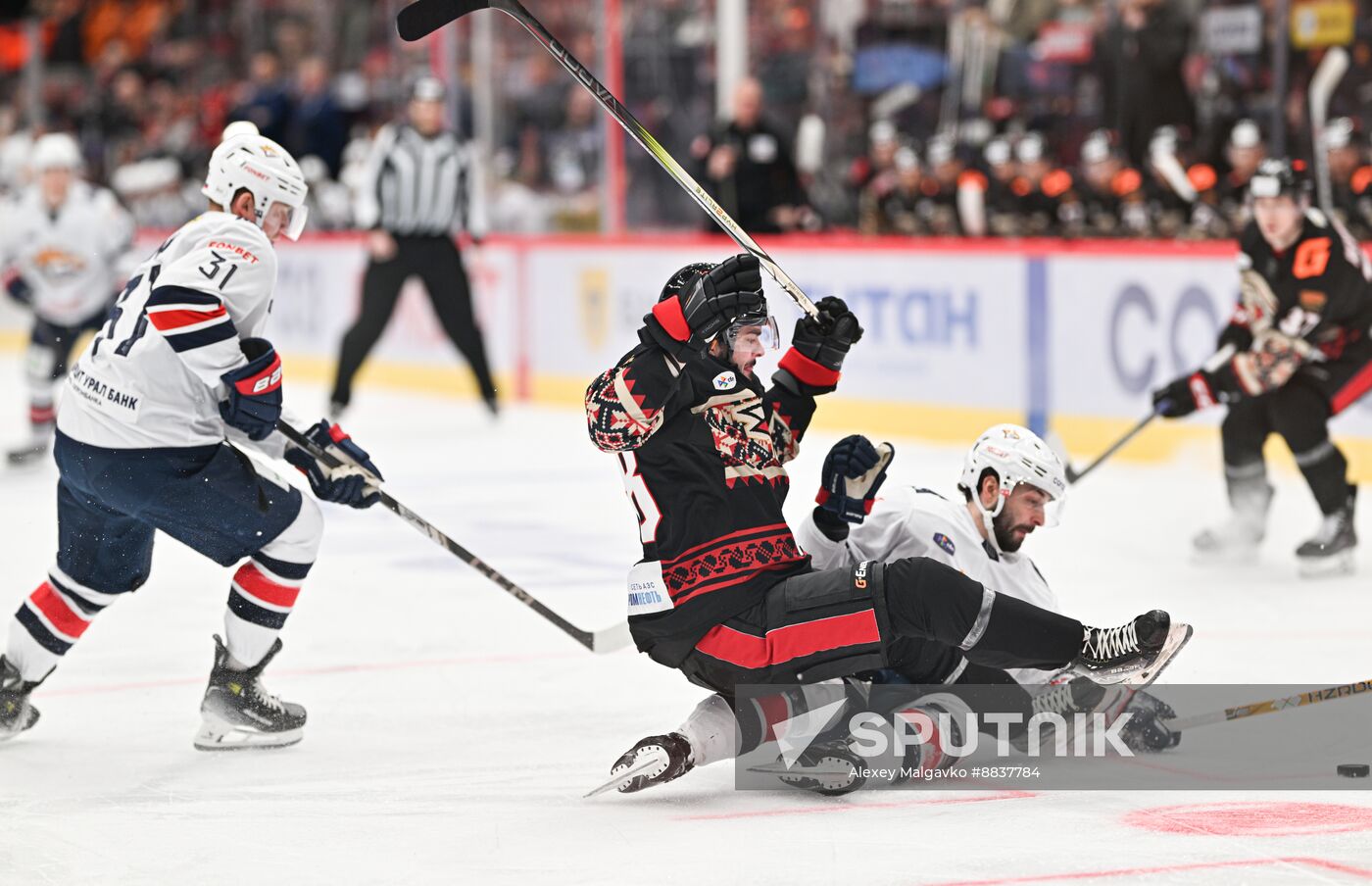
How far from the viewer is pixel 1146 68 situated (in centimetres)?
1001

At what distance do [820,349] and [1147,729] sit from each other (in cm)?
94

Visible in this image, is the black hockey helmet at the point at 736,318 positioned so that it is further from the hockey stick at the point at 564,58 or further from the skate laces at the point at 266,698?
the skate laces at the point at 266,698

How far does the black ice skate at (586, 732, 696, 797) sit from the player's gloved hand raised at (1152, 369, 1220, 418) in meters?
2.85

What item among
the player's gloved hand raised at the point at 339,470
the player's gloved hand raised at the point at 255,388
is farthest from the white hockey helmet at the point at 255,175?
the player's gloved hand raised at the point at 339,470

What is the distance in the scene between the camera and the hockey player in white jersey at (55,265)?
8477mm

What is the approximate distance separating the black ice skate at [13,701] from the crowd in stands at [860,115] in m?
6.46

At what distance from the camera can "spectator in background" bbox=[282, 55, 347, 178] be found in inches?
541

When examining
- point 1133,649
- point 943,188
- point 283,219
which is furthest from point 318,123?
point 1133,649

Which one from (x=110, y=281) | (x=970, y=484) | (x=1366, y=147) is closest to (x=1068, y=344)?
(x=1366, y=147)

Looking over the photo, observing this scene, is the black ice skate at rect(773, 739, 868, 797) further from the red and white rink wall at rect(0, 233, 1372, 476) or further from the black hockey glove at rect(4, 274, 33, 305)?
the black hockey glove at rect(4, 274, 33, 305)

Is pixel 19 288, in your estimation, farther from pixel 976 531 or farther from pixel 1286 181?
pixel 976 531

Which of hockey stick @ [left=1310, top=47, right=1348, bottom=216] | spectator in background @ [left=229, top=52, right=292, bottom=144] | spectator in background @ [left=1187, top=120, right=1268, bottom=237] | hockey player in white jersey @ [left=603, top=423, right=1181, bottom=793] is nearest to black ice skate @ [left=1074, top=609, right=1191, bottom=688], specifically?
hockey player in white jersey @ [left=603, top=423, right=1181, bottom=793]

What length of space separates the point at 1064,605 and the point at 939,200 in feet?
20.1

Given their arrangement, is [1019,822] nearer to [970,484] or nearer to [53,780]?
[970,484]
